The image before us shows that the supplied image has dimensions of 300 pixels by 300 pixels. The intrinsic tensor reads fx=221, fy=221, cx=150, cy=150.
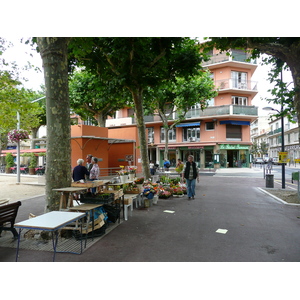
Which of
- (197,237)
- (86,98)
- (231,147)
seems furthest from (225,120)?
(197,237)

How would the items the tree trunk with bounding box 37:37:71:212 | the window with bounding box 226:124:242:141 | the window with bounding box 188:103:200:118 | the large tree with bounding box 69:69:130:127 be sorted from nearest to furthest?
the tree trunk with bounding box 37:37:71:212, the large tree with bounding box 69:69:130:127, the window with bounding box 226:124:242:141, the window with bounding box 188:103:200:118

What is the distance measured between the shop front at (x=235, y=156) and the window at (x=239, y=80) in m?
8.14

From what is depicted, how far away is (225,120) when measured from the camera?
97.0ft

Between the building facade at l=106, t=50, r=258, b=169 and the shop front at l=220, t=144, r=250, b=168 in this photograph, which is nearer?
the building facade at l=106, t=50, r=258, b=169

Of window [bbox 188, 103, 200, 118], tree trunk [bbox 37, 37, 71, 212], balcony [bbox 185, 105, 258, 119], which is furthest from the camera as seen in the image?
window [bbox 188, 103, 200, 118]

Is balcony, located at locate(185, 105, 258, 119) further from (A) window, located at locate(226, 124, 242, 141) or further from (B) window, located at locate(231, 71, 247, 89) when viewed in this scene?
(B) window, located at locate(231, 71, 247, 89)

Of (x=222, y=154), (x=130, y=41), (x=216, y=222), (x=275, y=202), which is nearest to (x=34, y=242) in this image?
(x=216, y=222)

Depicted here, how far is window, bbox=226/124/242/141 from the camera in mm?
29938

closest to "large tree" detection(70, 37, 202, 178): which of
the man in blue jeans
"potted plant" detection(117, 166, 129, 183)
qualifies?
"potted plant" detection(117, 166, 129, 183)

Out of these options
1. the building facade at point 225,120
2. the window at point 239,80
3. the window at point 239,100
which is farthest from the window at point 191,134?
the window at point 239,80

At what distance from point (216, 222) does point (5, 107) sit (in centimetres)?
1119

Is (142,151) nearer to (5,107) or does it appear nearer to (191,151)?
(5,107)

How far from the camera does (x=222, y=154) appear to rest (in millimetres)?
29828

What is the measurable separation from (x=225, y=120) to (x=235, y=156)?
5310 millimetres
